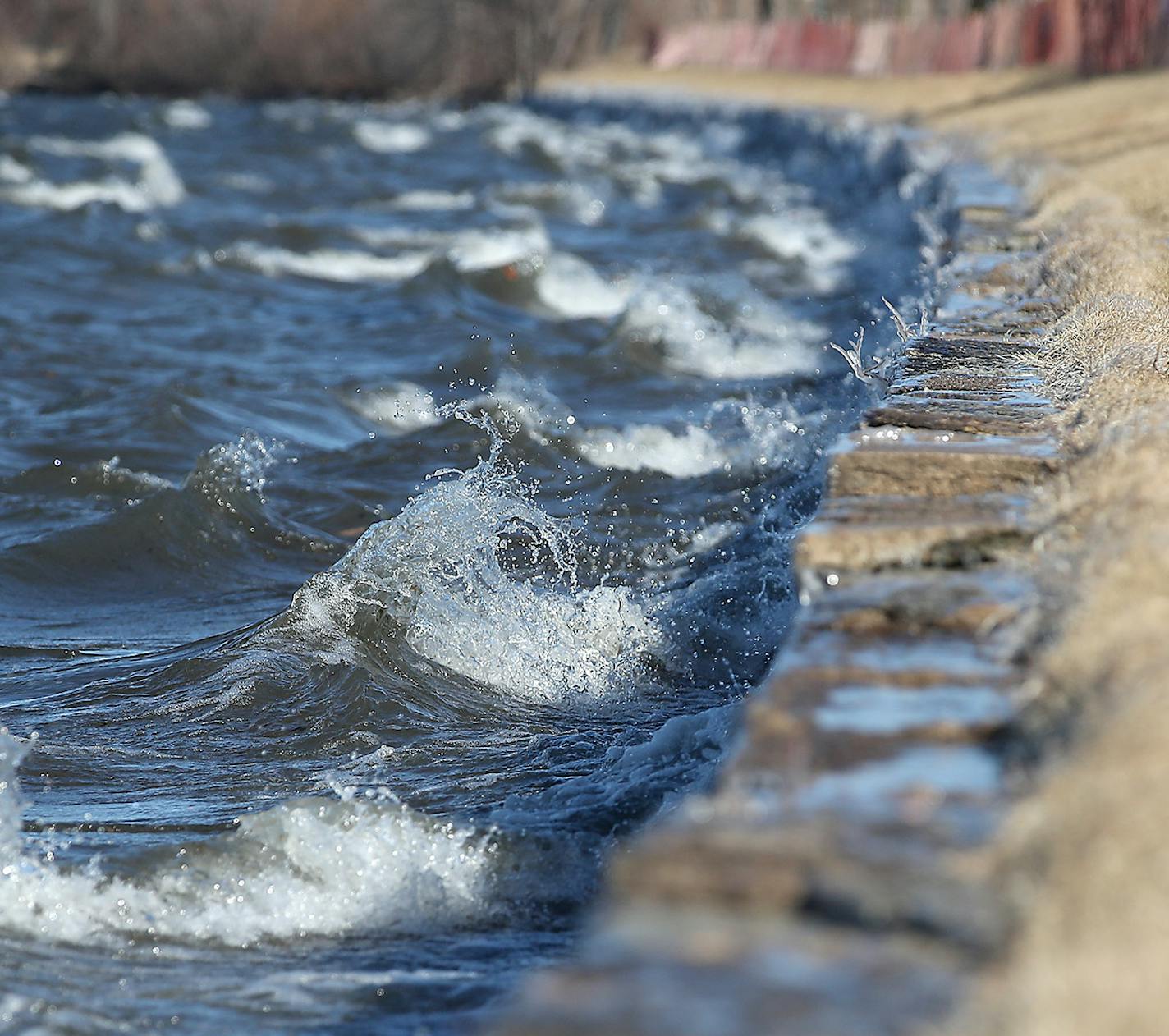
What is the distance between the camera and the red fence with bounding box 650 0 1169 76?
22391mm

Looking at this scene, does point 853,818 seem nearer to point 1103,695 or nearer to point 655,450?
point 1103,695

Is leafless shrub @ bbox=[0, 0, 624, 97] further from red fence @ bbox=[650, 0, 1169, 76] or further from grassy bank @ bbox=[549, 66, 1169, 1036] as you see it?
grassy bank @ bbox=[549, 66, 1169, 1036]

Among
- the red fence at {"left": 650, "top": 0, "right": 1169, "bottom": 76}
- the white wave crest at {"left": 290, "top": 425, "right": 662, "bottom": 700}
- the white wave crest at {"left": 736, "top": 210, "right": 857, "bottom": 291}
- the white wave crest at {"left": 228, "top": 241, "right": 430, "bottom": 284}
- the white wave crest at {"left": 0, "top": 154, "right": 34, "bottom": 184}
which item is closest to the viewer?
the white wave crest at {"left": 290, "top": 425, "right": 662, "bottom": 700}

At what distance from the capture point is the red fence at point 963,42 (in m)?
22.4

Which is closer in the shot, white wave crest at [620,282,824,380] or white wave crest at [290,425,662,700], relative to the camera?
white wave crest at [290,425,662,700]

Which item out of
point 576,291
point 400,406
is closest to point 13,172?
point 576,291

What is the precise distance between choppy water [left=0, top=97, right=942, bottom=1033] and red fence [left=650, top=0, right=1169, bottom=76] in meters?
8.45

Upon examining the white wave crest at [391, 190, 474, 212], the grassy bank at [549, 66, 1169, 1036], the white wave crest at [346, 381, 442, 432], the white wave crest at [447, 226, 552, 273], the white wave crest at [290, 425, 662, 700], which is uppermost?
the grassy bank at [549, 66, 1169, 1036]

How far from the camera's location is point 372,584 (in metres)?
5.59

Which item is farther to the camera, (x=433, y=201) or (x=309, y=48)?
(x=309, y=48)

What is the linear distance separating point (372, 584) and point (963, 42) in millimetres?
26404

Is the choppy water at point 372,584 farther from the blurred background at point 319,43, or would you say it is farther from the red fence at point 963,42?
the blurred background at point 319,43

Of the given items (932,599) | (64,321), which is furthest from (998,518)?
(64,321)

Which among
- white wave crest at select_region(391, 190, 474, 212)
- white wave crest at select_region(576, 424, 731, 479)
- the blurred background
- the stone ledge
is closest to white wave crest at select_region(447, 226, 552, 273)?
white wave crest at select_region(391, 190, 474, 212)
